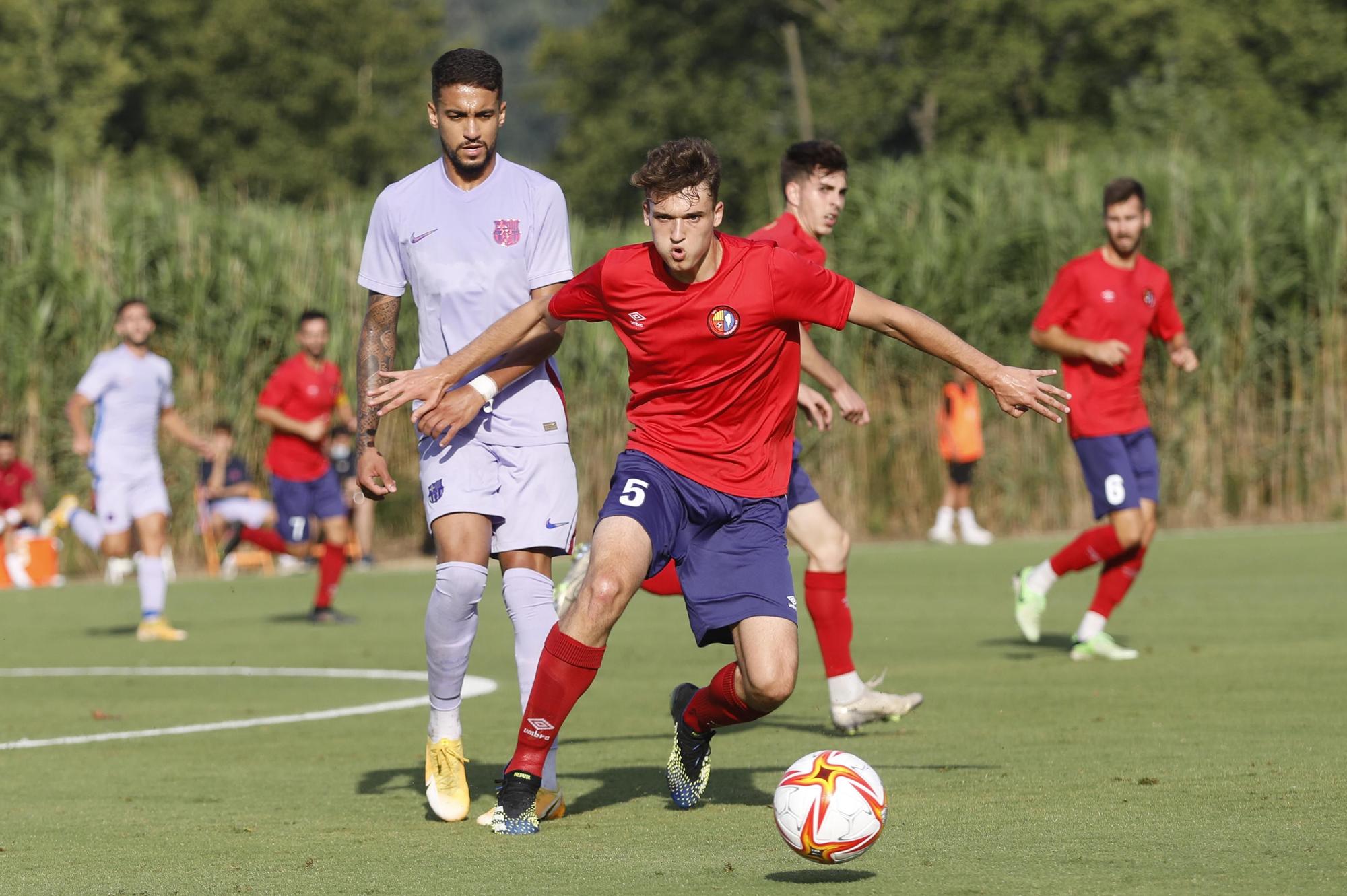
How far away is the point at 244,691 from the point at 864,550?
1063 centimetres

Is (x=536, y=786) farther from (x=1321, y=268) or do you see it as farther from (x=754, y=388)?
(x=1321, y=268)

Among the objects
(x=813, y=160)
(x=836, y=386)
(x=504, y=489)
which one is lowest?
(x=504, y=489)

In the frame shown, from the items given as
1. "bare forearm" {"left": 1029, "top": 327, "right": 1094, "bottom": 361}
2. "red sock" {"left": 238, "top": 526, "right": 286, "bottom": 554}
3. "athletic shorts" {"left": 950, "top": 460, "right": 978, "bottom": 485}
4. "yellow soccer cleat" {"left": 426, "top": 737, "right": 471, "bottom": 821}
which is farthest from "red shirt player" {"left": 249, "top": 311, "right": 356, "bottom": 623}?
"yellow soccer cleat" {"left": 426, "top": 737, "right": 471, "bottom": 821}

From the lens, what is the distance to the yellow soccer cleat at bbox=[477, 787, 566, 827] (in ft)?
20.3

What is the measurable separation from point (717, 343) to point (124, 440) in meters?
9.16

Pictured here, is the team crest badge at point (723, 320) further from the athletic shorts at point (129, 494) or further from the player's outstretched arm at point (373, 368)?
the athletic shorts at point (129, 494)

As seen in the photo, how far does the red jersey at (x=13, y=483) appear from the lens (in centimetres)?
1870

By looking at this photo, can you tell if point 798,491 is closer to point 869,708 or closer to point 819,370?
point 819,370

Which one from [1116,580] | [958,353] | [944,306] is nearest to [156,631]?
[1116,580]

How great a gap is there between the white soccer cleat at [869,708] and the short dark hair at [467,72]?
9.94ft

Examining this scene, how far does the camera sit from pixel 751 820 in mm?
6148

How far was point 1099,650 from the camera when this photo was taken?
10664 millimetres

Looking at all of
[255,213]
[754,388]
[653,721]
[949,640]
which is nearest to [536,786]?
[754,388]

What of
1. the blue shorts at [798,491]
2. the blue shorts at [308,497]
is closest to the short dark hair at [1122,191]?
the blue shorts at [798,491]
